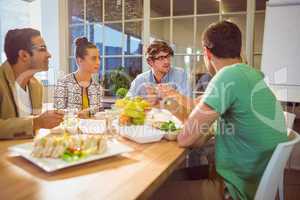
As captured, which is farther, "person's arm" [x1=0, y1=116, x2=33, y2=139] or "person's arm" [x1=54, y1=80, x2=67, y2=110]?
"person's arm" [x1=54, y1=80, x2=67, y2=110]

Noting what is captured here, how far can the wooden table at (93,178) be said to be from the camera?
777mm

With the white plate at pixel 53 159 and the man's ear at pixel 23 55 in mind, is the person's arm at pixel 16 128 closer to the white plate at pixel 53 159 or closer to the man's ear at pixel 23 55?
the white plate at pixel 53 159

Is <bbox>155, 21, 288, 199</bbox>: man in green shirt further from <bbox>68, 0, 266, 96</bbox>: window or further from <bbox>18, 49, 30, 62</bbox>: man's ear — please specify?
<bbox>68, 0, 266, 96</bbox>: window

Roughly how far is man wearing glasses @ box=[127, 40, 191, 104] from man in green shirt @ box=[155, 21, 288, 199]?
1033mm

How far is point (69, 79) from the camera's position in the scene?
2355mm

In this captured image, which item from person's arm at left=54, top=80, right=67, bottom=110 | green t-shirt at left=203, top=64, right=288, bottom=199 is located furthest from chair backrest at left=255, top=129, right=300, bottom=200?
person's arm at left=54, top=80, right=67, bottom=110

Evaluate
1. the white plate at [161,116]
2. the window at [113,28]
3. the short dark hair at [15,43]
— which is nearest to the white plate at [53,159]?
the white plate at [161,116]

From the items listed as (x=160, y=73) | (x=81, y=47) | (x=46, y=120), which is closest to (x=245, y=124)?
(x=46, y=120)

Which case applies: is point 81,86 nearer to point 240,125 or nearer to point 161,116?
point 161,116

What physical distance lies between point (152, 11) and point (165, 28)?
290mm

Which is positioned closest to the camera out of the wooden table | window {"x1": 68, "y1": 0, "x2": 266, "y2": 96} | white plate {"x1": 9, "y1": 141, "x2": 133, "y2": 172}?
the wooden table

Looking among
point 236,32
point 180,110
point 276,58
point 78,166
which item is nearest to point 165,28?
point 276,58

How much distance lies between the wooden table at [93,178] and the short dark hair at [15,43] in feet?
2.36

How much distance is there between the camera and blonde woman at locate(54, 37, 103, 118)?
232cm
